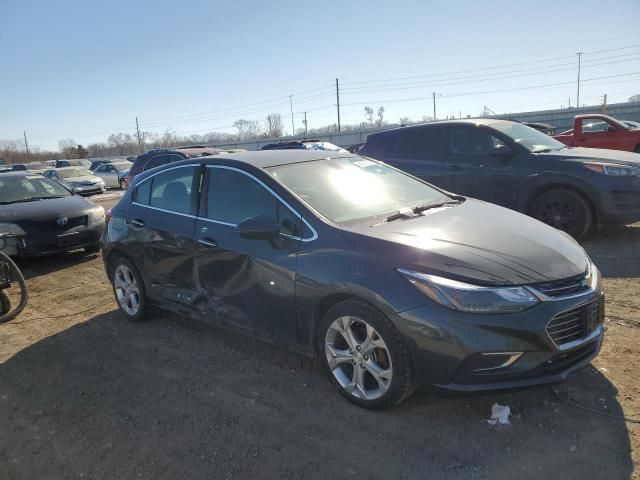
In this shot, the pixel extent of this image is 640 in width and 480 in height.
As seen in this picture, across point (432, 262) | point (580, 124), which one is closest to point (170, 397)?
point (432, 262)

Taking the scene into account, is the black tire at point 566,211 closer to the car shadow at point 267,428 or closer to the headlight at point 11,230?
the car shadow at point 267,428

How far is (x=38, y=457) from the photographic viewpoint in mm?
2938

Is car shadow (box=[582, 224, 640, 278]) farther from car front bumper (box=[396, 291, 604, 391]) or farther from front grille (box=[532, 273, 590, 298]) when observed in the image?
car front bumper (box=[396, 291, 604, 391])

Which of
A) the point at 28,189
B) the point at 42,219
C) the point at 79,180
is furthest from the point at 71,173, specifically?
the point at 42,219

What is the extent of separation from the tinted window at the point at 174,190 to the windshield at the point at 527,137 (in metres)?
4.86

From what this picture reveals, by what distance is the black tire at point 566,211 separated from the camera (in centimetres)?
653

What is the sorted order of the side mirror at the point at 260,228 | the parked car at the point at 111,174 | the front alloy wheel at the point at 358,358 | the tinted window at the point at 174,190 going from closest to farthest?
1. the front alloy wheel at the point at 358,358
2. the side mirror at the point at 260,228
3. the tinted window at the point at 174,190
4. the parked car at the point at 111,174

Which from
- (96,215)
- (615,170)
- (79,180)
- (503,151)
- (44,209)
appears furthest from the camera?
(79,180)

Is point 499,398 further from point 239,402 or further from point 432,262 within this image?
point 239,402

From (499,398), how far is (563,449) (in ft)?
1.77

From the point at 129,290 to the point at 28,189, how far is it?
478 centimetres

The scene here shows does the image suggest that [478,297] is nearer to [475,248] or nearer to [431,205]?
[475,248]

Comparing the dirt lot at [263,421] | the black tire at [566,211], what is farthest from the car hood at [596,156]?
the dirt lot at [263,421]

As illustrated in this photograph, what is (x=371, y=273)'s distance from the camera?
2.96 metres
